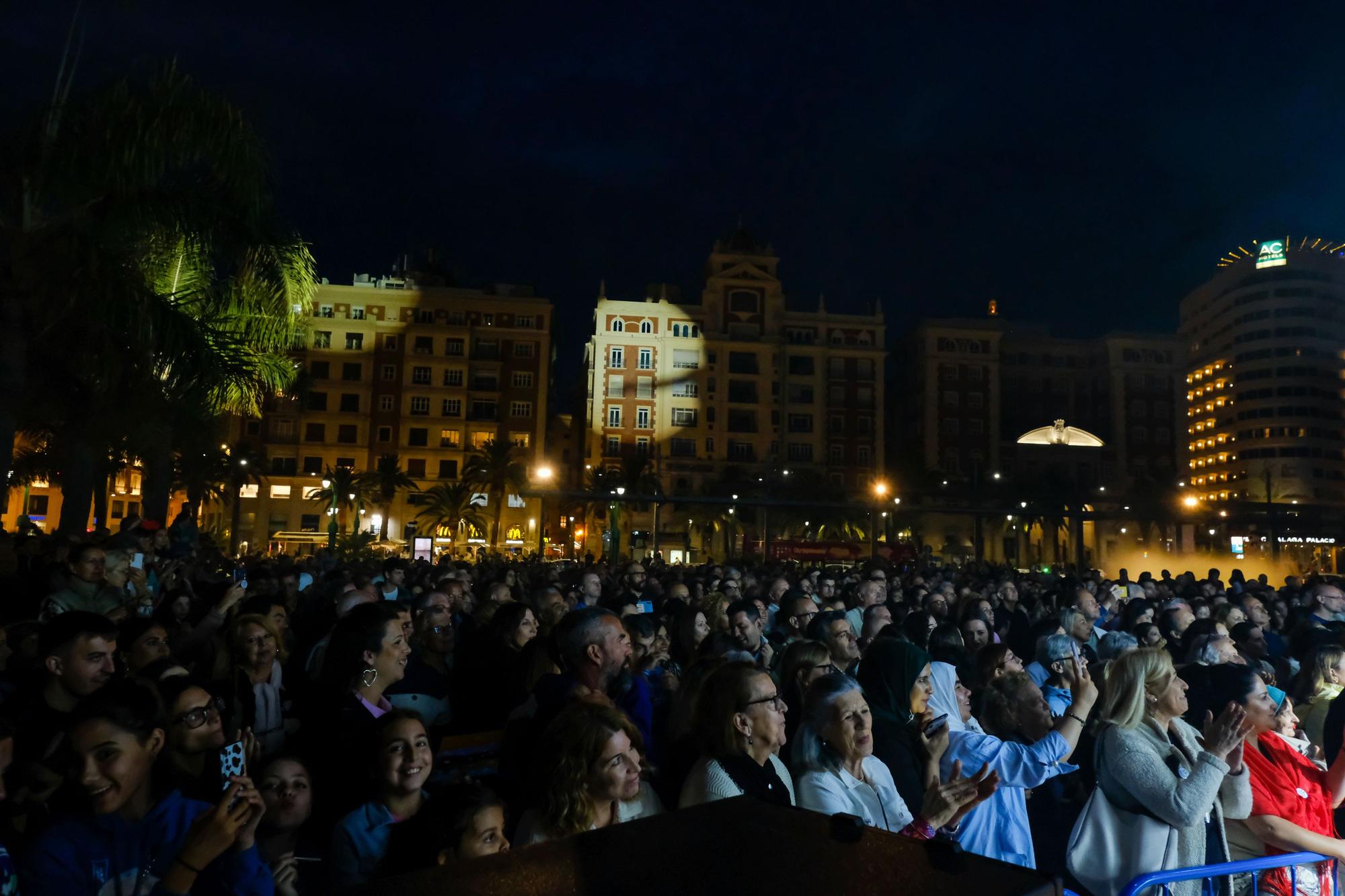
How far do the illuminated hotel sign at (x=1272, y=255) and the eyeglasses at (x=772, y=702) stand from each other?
446 feet

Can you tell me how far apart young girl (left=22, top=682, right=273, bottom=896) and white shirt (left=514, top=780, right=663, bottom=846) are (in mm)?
818

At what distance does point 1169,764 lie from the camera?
408 centimetres

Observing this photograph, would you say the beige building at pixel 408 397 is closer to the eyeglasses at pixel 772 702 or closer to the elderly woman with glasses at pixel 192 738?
the elderly woman with glasses at pixel 192 738

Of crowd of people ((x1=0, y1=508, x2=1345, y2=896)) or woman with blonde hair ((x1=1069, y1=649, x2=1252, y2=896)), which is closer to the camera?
crowd of people ((x1=0, y1=508, x2=1345, y2=896))

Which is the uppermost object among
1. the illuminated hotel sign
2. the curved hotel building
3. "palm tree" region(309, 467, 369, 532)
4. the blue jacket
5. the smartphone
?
the illuminated hotel sign

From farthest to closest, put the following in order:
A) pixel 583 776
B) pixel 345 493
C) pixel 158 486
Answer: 1. pixel 345 493
2. pixel 158 486
3. pixel 583 776

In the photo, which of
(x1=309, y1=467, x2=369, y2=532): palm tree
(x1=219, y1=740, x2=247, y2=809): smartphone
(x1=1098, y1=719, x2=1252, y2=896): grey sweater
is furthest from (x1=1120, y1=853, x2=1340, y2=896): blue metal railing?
(x1=309, y1=467, x2=369, y2=532): palm tree

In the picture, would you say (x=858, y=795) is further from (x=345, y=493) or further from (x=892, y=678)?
(x=345, y=493)

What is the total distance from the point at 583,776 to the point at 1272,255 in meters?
139

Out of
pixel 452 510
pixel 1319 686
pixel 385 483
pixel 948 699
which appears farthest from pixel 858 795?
pixel 385 483

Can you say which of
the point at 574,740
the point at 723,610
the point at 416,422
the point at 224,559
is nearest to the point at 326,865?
the point at 574,740

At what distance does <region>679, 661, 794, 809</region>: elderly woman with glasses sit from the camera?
11.3 ft

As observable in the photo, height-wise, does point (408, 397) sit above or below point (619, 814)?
above

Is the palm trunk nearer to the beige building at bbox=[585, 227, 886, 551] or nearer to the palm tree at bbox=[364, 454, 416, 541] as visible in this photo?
the palm tree at bbox=[364, 454, 416, 541]
